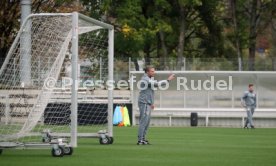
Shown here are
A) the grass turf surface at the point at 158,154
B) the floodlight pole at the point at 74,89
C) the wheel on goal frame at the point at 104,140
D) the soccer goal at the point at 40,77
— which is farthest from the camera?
the wheel on goal frame at the point at 104,140

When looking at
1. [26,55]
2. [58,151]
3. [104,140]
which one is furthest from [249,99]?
[58,151]

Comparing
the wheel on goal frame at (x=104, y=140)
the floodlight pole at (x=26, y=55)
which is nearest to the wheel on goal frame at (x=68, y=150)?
the floodlight pole at (x=26, y=55)

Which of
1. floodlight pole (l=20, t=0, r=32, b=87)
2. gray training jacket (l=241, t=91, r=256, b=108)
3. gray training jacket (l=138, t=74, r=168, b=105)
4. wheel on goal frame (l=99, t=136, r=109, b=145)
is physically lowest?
wheel on goal frame (l=99, t=136, r=109, b=145)

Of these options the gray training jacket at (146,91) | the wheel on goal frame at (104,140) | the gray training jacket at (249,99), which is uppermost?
the gray training jacket at (146,91)

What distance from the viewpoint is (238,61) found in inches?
1592

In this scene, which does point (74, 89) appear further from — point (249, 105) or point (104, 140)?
point (249, 105)

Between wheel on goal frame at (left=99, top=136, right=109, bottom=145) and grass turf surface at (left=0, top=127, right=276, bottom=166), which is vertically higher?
wheel on goal frame at (left=99, top=136, right=109, bottom=145)

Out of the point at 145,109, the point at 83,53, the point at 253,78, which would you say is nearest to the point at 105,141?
Result: the point at 145,109

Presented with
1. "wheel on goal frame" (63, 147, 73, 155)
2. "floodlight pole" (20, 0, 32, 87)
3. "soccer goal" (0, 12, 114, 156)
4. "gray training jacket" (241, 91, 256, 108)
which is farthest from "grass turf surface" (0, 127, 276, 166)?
"gray training jacket" (241, 91, 256, 108)

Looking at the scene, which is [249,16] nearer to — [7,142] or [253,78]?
[253,78]

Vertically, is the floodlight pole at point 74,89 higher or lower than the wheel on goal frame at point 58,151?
higher

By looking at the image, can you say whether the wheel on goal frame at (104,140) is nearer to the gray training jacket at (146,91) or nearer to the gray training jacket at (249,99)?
the gray training jacket at (146,91)

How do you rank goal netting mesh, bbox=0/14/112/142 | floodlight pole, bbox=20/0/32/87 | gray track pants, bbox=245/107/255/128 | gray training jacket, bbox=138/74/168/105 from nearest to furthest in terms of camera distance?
goal netting mesh, bbox=0/14/112/142 < floodlight pole, bbox=20/0/32/87 < gray training jacket, bbox=138/74/168/105 < gray track pants, bbox=245/107/255/128

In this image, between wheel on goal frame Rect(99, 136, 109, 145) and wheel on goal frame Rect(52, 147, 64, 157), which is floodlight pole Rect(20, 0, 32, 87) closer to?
wheel on goal frame Rect(52, 147, 64, 157)
